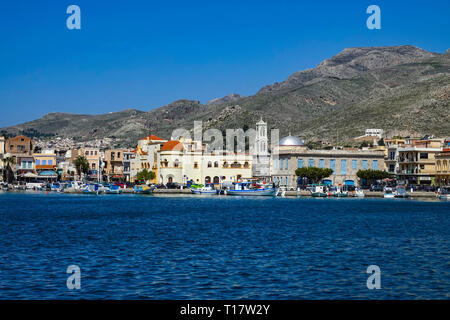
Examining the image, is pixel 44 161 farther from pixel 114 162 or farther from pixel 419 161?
pixel 419 161

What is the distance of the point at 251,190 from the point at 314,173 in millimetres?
10043

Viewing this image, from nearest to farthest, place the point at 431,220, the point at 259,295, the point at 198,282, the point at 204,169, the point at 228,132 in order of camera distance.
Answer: the point at 259,295, the point at 198,282, the point at 431,220, the point at 204,169, the point at 228,132

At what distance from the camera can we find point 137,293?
2064 centimetres

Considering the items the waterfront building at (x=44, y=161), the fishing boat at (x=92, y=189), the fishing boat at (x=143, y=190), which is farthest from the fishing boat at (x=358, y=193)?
the waterfront building at (x=44, y=161)

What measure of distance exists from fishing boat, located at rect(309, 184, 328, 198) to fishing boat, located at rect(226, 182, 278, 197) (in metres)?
6.02

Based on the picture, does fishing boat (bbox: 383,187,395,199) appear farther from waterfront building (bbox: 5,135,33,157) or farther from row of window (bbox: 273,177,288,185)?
waterfront building (bbox: 5,135,33,157)

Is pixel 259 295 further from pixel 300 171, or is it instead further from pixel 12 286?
pixel 300 171

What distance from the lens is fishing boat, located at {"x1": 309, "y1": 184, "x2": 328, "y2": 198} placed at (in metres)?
95.1

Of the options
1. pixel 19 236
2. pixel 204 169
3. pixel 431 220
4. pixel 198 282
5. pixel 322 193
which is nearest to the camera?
pixel 198 282

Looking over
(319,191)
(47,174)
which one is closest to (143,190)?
(319,191)
